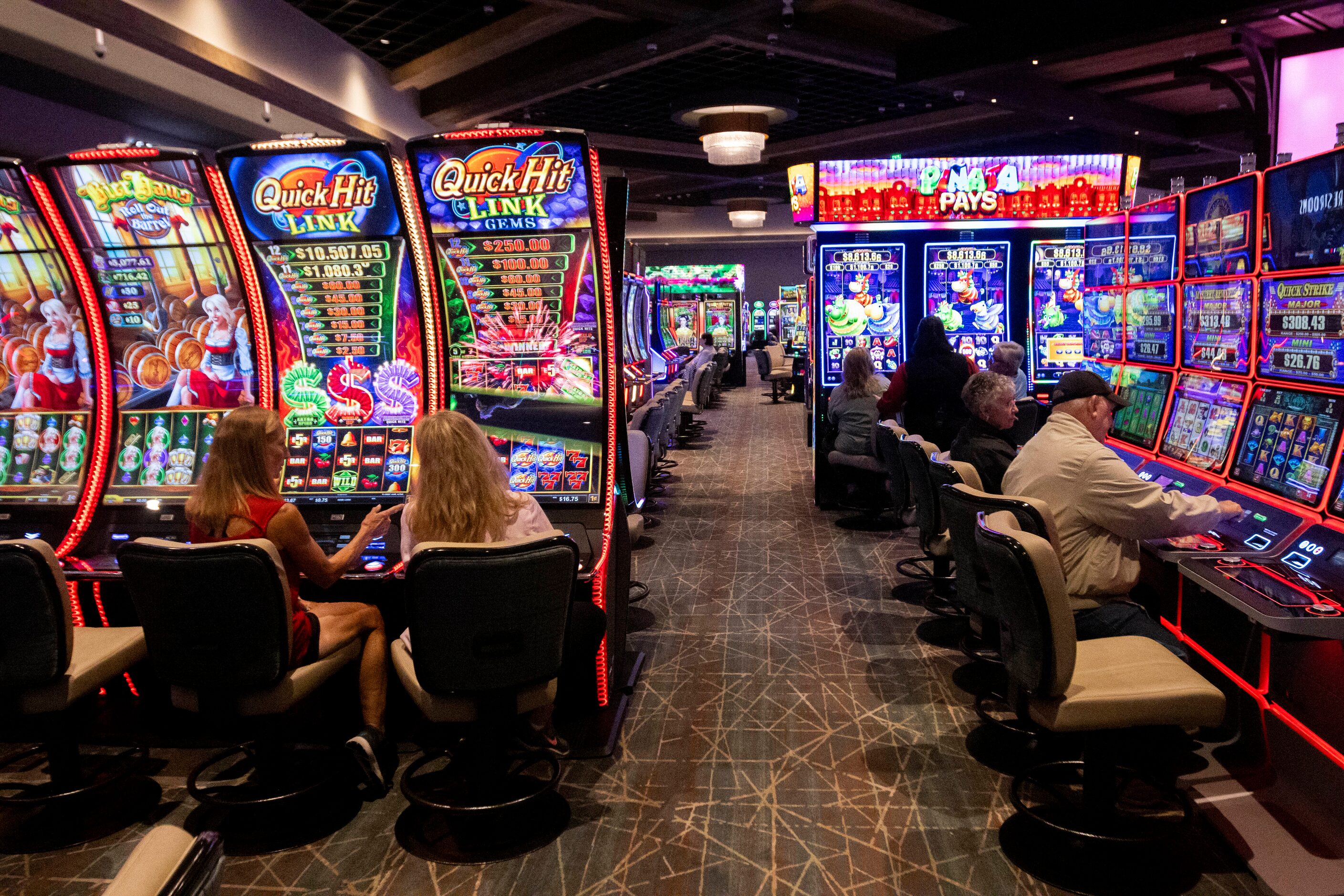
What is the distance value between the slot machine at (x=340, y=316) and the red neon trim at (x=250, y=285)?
2cm

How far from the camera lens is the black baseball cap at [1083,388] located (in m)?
3.02

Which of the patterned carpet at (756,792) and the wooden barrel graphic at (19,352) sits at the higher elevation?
the wooden barrel graphic at (19,352)

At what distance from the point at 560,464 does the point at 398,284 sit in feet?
3.04

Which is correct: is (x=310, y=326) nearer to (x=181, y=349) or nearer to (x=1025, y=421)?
(x=181, y=349)

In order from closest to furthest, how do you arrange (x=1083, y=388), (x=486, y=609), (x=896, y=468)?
(x=486, y=609) < (x=1083, y=388) < (x=896, y=468)

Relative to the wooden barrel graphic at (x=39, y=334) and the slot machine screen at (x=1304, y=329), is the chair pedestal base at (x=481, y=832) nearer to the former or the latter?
the wooden barrel graphic at (x=39, y=334)

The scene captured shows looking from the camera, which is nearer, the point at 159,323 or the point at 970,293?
the point at 159,323

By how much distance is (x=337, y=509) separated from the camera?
349 cm

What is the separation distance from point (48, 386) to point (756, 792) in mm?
→ 3188

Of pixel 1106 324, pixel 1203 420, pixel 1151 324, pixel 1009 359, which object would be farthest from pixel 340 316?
pixel 1009 359

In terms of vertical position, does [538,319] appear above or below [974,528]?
above

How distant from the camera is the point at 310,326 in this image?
354cm

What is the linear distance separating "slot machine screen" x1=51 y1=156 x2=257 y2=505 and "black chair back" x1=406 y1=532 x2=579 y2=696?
5.24 ft

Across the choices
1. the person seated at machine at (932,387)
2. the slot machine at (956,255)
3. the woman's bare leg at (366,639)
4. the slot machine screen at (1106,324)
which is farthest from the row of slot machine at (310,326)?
the slot machine at (956,255)
